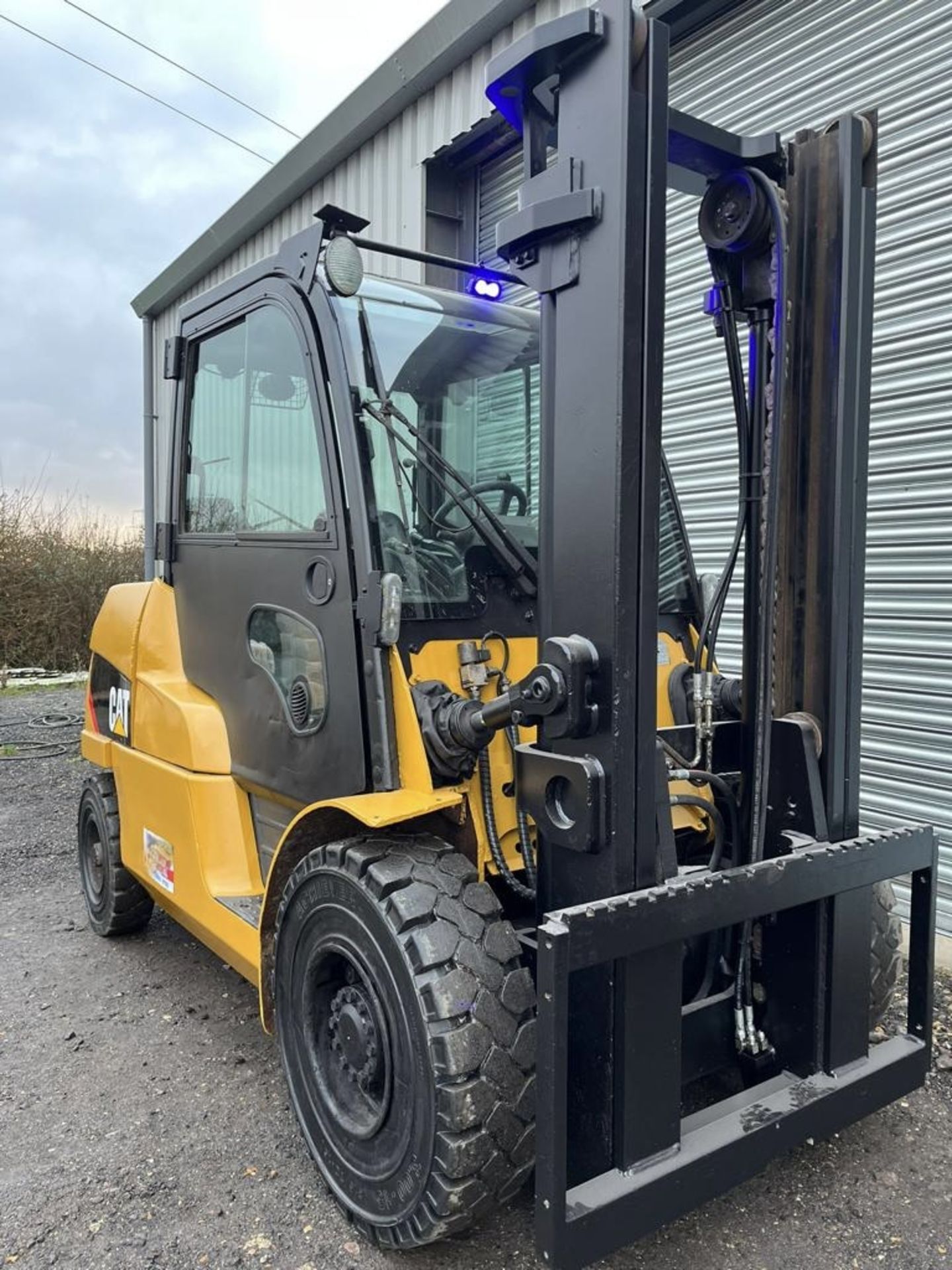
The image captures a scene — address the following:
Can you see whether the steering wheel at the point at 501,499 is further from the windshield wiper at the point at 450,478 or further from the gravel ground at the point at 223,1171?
the gravel ground at the point at 223,1171

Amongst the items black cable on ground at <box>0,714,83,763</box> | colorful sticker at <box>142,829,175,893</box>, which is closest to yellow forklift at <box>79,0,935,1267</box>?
colorful sticker at <box>142,829,175,893</box>

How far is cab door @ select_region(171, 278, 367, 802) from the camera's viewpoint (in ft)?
8.59

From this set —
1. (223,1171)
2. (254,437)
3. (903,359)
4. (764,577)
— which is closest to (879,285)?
(903,359)

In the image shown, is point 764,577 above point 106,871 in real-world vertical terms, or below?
above

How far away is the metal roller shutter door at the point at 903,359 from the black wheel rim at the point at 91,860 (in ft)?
12.1

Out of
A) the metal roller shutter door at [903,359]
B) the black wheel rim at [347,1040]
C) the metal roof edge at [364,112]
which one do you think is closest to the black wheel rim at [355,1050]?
the black wheel rim at [347,1040]

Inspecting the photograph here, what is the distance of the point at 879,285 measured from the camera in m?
4.46

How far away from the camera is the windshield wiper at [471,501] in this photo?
8.48ft

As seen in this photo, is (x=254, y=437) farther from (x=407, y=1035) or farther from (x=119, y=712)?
(x=407, y=1035)

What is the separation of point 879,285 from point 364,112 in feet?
15.6

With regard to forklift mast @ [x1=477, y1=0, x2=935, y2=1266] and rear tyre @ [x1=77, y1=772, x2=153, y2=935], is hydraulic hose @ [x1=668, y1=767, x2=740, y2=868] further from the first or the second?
rear tyre @ [x1=77, y1=772, x2=153, y2=935]

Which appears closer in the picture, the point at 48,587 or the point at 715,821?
the point at 715,821

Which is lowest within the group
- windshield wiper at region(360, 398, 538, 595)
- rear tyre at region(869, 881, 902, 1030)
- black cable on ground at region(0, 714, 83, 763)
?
black cable on ground at region(0, 714, 83, 763)

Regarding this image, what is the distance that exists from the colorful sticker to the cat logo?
50cm
